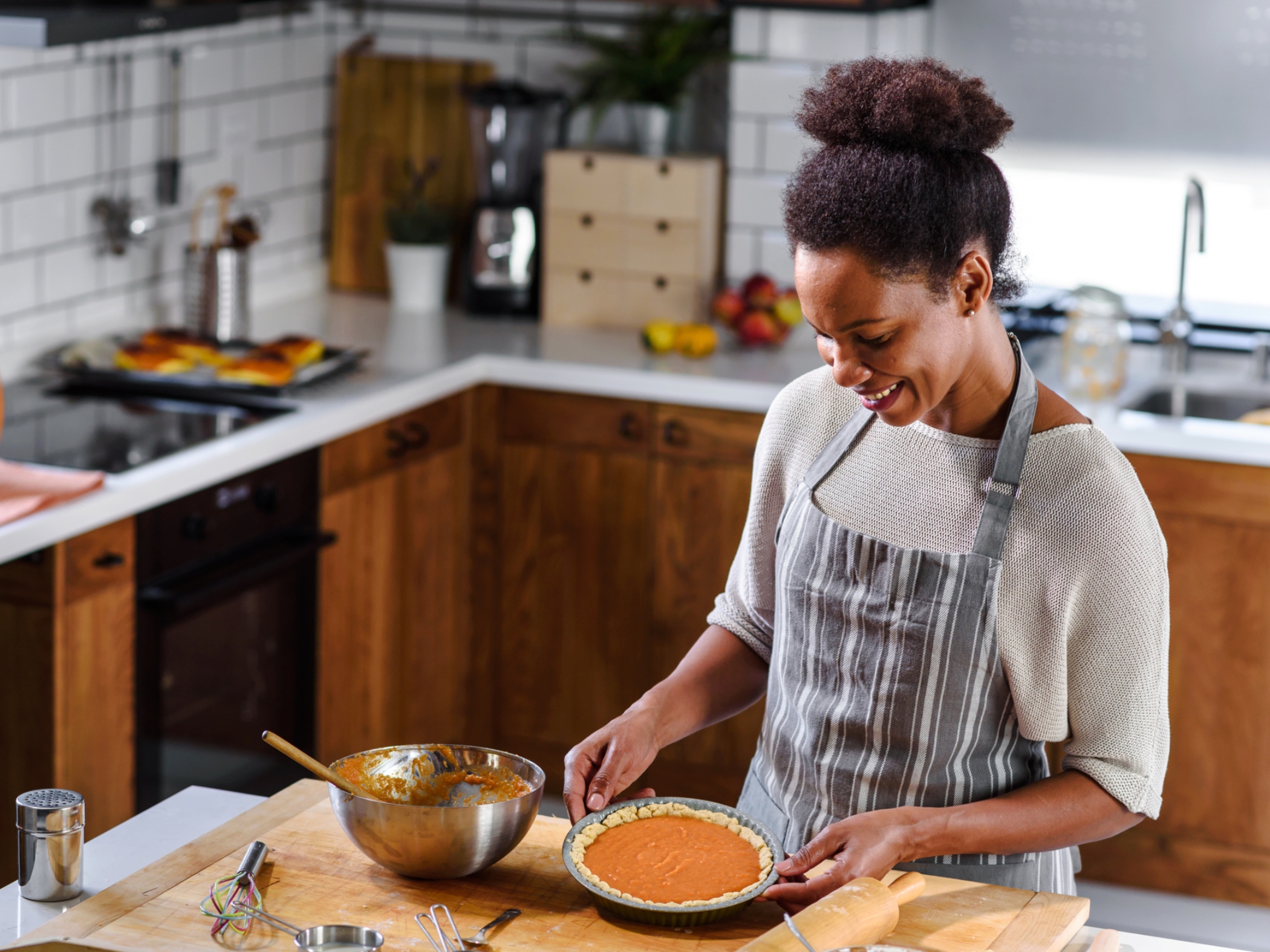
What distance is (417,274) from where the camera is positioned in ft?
12.8

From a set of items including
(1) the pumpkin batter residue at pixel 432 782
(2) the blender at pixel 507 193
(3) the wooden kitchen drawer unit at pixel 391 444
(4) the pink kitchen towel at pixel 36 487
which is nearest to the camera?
(1) the pumpkin batter residue at pixel 432 782

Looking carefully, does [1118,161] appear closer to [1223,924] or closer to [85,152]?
[1223,924]

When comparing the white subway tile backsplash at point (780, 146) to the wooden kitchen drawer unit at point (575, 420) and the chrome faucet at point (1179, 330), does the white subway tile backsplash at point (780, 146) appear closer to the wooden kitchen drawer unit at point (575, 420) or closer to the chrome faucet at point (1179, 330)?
the wooden kitchen drawer unit at point (575, 420)

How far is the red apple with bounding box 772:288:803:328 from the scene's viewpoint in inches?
139

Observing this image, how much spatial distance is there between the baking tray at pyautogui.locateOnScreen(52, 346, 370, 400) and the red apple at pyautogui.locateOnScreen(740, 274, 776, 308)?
3.09ft

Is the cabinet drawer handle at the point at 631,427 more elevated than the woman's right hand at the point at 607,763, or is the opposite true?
the cabinet drawer handle at the point at 631,427

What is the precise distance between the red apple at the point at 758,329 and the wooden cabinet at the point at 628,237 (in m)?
0.22

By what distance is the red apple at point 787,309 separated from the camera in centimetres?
352

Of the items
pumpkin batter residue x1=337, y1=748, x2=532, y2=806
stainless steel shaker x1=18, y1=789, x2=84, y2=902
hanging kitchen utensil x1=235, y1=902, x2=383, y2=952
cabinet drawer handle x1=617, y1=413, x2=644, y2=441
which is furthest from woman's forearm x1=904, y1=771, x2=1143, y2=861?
cabinet drawer handle x1=617, y1=413, x2=644, y2=441

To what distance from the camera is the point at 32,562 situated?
8.09ft

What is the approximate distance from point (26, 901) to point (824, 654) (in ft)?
2.50

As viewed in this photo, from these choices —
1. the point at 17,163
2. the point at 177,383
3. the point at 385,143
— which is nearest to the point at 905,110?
the point at 177,383

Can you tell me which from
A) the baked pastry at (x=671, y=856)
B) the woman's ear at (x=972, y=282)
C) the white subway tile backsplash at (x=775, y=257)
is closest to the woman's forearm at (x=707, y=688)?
the baked pastry at (x=671, y=856)

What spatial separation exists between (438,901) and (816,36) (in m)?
2.57
